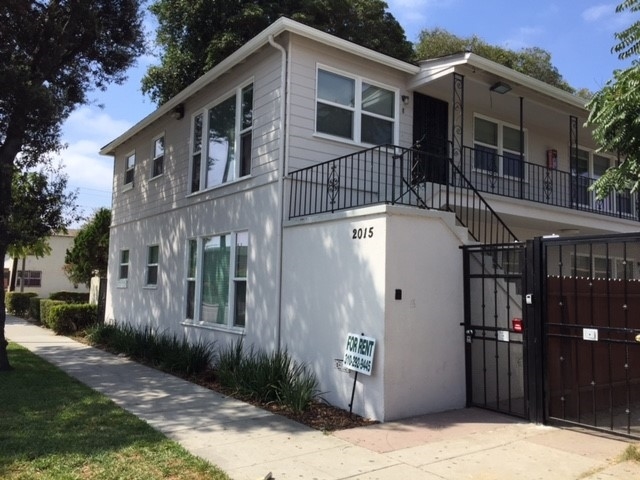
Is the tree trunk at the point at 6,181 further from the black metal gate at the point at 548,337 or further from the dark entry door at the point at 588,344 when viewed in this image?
the dark entry door at the point at 588,344

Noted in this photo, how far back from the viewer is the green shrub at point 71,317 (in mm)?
17172

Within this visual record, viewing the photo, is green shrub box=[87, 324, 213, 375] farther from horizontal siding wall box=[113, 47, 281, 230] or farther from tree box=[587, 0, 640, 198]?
tree box=[587, 0, 640, 198]

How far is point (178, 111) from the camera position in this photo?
13.5 m

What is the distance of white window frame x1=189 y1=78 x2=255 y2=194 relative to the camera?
10.9m

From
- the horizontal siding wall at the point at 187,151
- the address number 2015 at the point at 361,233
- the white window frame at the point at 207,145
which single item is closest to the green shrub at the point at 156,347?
the horizontal siding wall at the point at 187,151

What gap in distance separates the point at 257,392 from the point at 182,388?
162 cm

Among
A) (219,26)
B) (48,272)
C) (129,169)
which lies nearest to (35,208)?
(129,169)

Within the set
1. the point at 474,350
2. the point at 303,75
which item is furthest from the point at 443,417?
the point at 303,75

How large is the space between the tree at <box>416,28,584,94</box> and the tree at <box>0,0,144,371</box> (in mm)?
17397

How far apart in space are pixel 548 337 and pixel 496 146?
289 inches

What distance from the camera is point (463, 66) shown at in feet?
34.2

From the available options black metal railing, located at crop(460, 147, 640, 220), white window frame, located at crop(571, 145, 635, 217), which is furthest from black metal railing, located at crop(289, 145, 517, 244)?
white window frame, located at crop(571, 145, 635, 217)

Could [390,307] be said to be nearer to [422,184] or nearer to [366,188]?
[422,184]

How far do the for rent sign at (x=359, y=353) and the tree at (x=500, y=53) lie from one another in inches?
848
